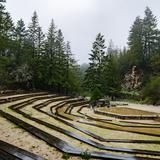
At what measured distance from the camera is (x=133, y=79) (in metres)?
60.6

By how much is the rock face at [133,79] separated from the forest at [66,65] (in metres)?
0.23

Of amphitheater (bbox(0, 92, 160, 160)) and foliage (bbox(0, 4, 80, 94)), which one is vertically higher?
foliage (bbox(0, 4, 80, 94))

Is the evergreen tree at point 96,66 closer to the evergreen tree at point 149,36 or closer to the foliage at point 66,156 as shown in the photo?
the evergreen tree at point 149,36

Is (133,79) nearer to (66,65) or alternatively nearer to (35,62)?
(66,65)

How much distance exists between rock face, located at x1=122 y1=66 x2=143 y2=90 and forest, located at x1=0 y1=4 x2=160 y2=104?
227 millimetres

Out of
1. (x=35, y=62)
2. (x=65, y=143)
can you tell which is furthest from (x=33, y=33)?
(x=65, y=143)

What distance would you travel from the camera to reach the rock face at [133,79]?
59628mm

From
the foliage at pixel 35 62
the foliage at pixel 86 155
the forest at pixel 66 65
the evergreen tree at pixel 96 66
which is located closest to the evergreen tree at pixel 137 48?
the forest at pixel 66 65

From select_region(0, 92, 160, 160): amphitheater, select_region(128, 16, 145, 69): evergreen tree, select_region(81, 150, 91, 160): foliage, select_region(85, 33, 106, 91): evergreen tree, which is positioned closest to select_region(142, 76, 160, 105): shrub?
select_region(85, 33, 106, 91): evergreen tree

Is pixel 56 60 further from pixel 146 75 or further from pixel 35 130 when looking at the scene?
pixel 35 130

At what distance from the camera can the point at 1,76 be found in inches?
1895

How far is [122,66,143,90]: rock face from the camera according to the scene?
Answer: 5963cm

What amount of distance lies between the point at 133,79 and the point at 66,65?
577 inches

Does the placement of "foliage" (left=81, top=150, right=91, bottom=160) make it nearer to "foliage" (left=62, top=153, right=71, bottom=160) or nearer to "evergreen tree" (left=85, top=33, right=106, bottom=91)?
"foliage" (left=62, top=153, right=71, bottom=160)
